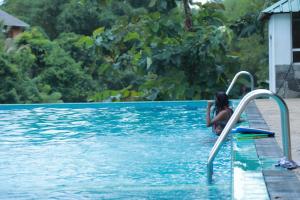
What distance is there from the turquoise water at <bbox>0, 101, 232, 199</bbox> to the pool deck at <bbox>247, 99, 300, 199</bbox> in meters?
0.47

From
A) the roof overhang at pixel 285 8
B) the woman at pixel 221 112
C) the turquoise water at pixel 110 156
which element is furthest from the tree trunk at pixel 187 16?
the woman at pixel 221 112

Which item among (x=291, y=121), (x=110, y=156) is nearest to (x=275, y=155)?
(x=110, y=156)

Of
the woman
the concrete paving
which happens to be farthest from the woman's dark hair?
the concrete paving

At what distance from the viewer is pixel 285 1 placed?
50.8 ft

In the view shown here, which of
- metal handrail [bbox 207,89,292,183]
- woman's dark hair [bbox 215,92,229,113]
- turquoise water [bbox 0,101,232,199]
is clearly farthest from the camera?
woman's dark hair [bbox 215,92,229,113]

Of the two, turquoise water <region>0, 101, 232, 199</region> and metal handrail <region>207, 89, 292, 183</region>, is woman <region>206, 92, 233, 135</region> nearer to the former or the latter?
turquoise water <region>0, 101, 232, 199</region>

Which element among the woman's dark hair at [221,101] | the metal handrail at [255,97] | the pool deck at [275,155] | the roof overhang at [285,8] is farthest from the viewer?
the roof overhang at [285,8]

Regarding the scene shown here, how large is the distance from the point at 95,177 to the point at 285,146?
236 centimetres

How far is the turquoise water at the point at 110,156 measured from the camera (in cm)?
611

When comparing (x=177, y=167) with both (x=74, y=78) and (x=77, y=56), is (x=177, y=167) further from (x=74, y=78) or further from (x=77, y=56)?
(x=77, y=56)

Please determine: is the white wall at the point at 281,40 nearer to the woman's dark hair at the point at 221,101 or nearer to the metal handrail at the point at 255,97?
the woman's dark hair at the point at 221,101

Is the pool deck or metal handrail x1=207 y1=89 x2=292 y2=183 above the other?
metal handrail x1=207 y1=89 x2=292 y2=183

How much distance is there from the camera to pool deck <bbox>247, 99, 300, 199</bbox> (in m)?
4.41

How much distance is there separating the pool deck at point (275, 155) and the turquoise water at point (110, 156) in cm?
47
